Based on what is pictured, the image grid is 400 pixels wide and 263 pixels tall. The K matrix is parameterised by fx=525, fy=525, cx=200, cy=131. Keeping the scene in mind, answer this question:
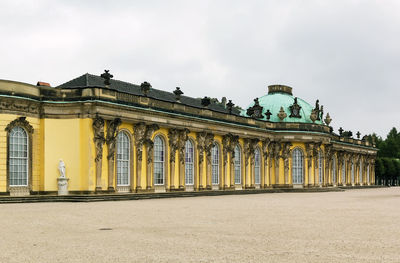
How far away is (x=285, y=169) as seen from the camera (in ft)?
190

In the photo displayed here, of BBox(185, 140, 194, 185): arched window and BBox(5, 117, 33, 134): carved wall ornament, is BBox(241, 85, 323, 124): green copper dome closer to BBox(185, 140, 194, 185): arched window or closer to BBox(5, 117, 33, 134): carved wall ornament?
BBox(185, 140, 194, 185): arched window

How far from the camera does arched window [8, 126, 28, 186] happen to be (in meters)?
33.7

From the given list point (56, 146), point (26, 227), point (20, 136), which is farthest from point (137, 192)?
point (26, 227)

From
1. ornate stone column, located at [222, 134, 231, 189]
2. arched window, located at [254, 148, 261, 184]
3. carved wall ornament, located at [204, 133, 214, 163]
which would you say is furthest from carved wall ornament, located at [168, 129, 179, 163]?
arched window, located at [254, 148, 261, 184]

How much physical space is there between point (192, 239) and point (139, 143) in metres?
26.4

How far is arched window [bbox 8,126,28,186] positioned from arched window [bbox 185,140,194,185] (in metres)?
14.3

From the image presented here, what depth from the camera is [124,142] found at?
37.9 meters

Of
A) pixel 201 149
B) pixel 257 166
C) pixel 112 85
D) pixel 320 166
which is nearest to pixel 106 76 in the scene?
pixel 112 85

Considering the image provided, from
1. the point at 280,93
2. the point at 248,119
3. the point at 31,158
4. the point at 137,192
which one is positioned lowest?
the point at 137,192

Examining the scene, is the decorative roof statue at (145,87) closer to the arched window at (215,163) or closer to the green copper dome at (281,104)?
the arched window at (215,163)

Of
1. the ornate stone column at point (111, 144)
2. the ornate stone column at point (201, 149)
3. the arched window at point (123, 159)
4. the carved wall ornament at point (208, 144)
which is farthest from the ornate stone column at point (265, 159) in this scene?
the ornate stone column at point (111, 144)

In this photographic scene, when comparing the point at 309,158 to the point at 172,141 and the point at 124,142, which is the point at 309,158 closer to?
the point at 172,141

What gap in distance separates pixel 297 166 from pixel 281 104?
7.73 meters

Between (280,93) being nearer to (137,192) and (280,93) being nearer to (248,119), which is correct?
→ (248,119)
